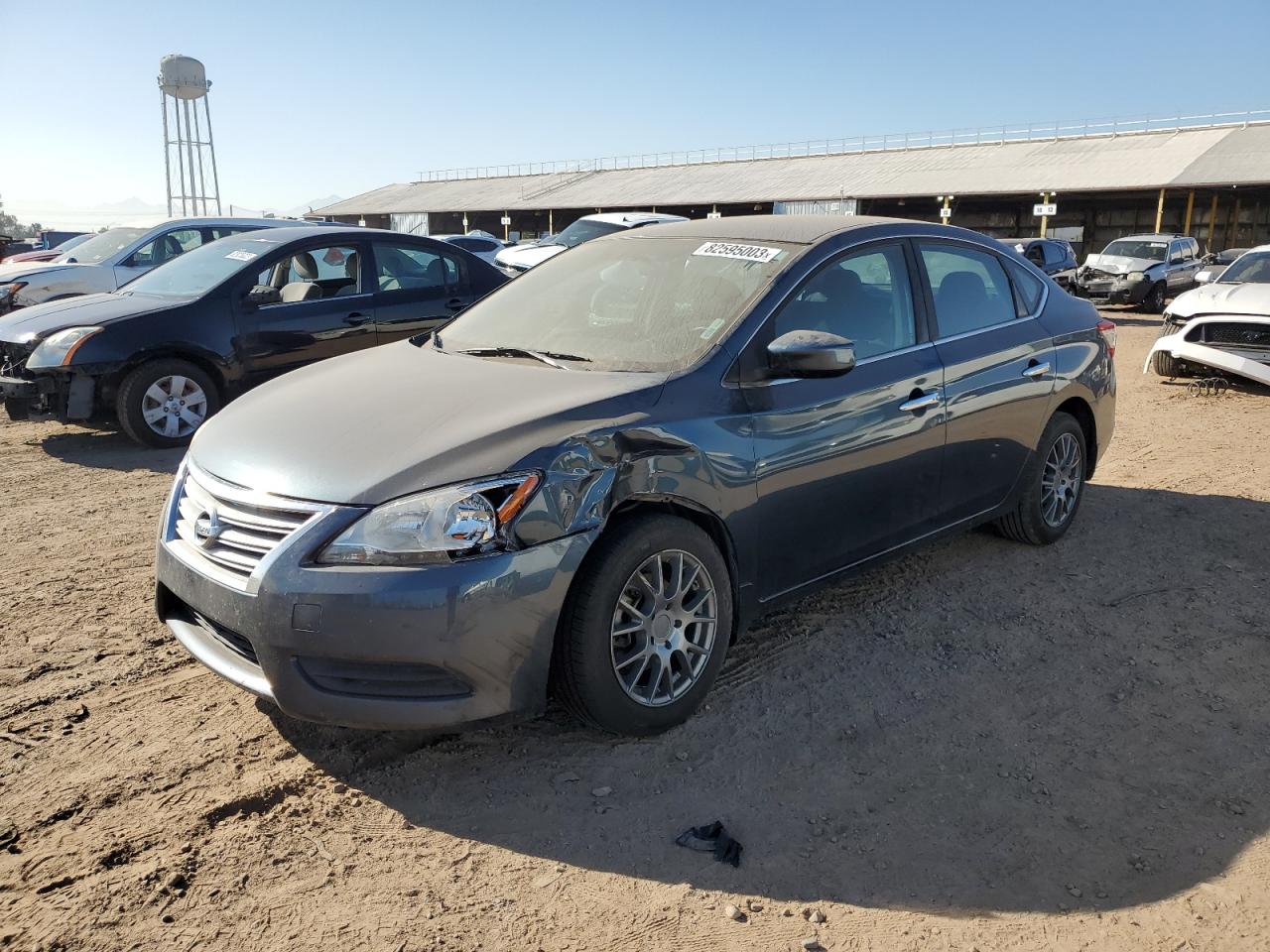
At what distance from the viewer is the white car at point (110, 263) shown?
1190cm

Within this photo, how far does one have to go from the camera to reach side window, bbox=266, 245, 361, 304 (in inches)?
307

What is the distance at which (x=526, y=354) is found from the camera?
3828 millimetres

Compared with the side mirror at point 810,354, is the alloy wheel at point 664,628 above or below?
below

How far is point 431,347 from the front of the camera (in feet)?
13.7

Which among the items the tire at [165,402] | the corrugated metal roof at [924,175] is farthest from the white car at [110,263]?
the corrugated metal roof at [924,175]

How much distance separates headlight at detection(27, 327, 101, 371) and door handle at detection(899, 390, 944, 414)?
591cm

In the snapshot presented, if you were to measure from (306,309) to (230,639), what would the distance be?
208 inches

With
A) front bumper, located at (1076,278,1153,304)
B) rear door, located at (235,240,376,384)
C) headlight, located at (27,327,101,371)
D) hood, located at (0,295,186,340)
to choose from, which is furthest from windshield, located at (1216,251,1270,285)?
headlight, located at (27,327,101,371)

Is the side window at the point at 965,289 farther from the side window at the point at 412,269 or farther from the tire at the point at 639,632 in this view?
the side window at the point at 412,269

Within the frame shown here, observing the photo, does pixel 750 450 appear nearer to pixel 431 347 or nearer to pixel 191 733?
pixel 431 347

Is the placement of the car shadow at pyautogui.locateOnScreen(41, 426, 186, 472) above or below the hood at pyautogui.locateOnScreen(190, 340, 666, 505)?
below

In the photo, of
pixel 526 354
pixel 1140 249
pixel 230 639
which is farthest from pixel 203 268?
pixel 1140 249

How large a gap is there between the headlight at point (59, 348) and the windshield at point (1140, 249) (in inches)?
819

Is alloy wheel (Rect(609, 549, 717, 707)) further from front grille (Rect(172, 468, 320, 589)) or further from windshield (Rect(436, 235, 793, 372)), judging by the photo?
front grille (Rect(172, 468, 320, 589))
